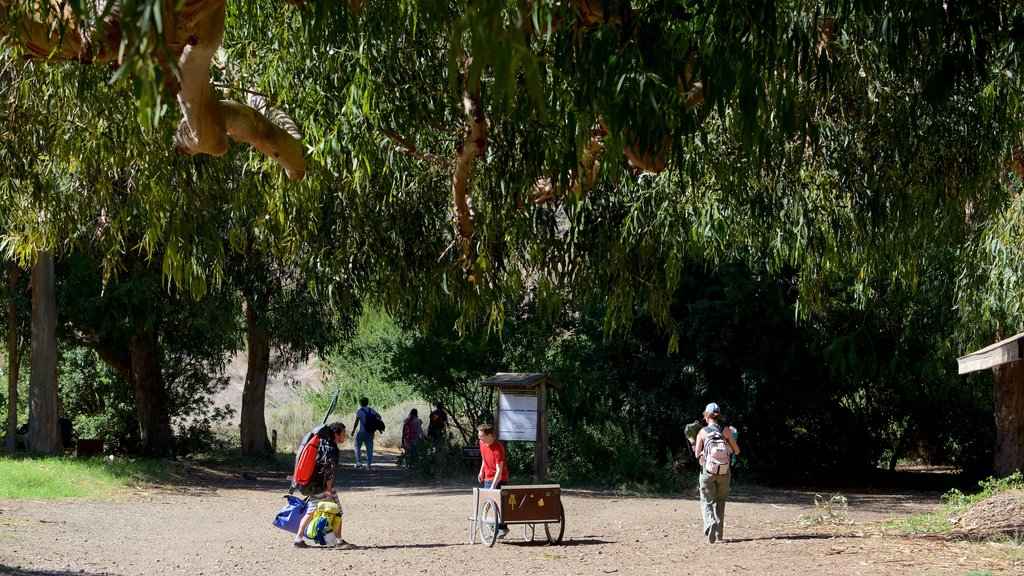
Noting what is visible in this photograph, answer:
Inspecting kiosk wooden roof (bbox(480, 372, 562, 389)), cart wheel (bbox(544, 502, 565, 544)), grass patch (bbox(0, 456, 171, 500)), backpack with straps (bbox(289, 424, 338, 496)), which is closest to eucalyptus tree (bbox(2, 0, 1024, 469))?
backpack with straps (bbox(289, 424, 338, 496))

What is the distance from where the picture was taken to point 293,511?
39.4 ft

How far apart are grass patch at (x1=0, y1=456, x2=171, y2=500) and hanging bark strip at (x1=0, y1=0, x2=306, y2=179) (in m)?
11.0

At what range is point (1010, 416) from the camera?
66.2ft

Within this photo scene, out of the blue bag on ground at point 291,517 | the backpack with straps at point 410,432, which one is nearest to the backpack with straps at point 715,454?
the blue bag on ground at point 291,517

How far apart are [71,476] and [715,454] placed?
1199 centimetres

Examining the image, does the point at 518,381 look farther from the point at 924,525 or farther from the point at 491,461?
the point at 924,525

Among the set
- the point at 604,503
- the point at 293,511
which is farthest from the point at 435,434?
the point at 293,511

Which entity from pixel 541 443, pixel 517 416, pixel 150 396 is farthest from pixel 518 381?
pixel 150 396

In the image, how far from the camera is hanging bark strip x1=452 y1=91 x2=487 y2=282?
8.59 m

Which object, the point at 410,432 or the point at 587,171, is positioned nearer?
the point at 587,171

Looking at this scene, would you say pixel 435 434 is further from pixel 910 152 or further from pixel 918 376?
pixel 910 152

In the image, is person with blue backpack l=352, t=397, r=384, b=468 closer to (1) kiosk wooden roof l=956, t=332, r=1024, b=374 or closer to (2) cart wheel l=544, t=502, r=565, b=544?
(2) cart wheel l=544, t=502, r=565, b=544

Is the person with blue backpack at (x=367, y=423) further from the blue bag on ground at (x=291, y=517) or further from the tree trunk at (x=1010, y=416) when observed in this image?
the blue bag on ground at (x=291, y=517)

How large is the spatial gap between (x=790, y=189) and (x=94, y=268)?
1715cm
